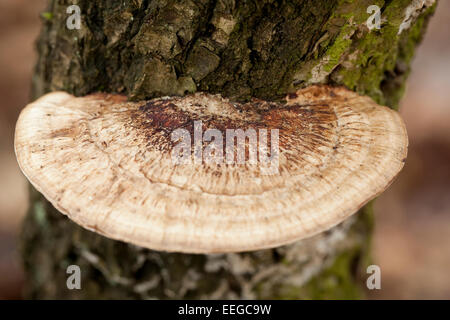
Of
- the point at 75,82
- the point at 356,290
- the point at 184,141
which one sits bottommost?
the point at 356,290

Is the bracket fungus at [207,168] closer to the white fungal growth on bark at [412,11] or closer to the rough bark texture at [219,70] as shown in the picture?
the rough bark texture at [219,70]

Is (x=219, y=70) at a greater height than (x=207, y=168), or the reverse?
(x=219, y=70)

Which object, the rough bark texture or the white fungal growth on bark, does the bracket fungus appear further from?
the white fungal growth on bark

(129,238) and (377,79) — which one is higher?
(377,79)

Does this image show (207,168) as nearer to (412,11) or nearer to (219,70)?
(219,70)

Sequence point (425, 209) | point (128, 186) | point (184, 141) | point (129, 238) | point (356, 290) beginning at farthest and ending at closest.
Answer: point (425, 209) → point (356, 290) → point (184, 141) → point (128, 186) → point (129, 238)

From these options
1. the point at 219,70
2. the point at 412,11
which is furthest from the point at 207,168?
the point at 412,11
